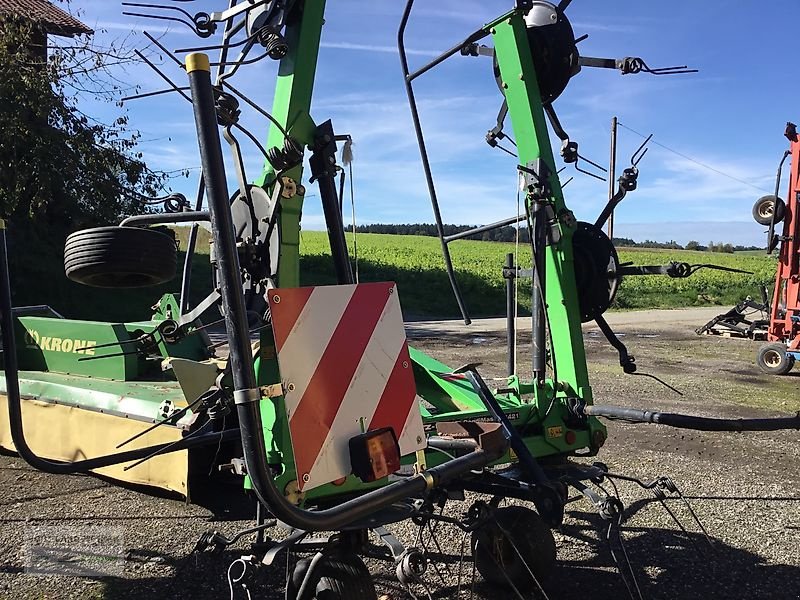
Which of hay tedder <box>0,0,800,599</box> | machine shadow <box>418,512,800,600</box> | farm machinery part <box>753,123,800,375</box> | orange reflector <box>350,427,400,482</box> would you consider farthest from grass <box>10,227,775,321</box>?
farm machinery part <box>753,123,800,375</box>

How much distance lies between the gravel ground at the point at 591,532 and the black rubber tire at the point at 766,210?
509 centimetres

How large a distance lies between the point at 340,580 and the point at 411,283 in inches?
970

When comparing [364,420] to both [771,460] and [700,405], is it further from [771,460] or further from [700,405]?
[700,405]

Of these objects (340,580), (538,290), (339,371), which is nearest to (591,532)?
(538,290)

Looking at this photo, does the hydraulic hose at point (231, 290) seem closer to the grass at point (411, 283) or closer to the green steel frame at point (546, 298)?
the green steel frame at point (546, 298)

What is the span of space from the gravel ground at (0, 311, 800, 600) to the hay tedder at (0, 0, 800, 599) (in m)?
0.23

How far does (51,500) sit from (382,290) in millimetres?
3620

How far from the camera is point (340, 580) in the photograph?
8.32 feet

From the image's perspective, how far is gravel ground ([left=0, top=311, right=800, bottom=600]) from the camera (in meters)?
3.47

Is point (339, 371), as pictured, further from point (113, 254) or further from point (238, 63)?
point (238, 63)

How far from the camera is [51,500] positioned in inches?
188

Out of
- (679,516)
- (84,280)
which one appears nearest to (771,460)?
(679,516)

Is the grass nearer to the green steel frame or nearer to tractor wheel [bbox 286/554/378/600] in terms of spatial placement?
the green steel frame

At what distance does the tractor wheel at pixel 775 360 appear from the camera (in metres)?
11.0
